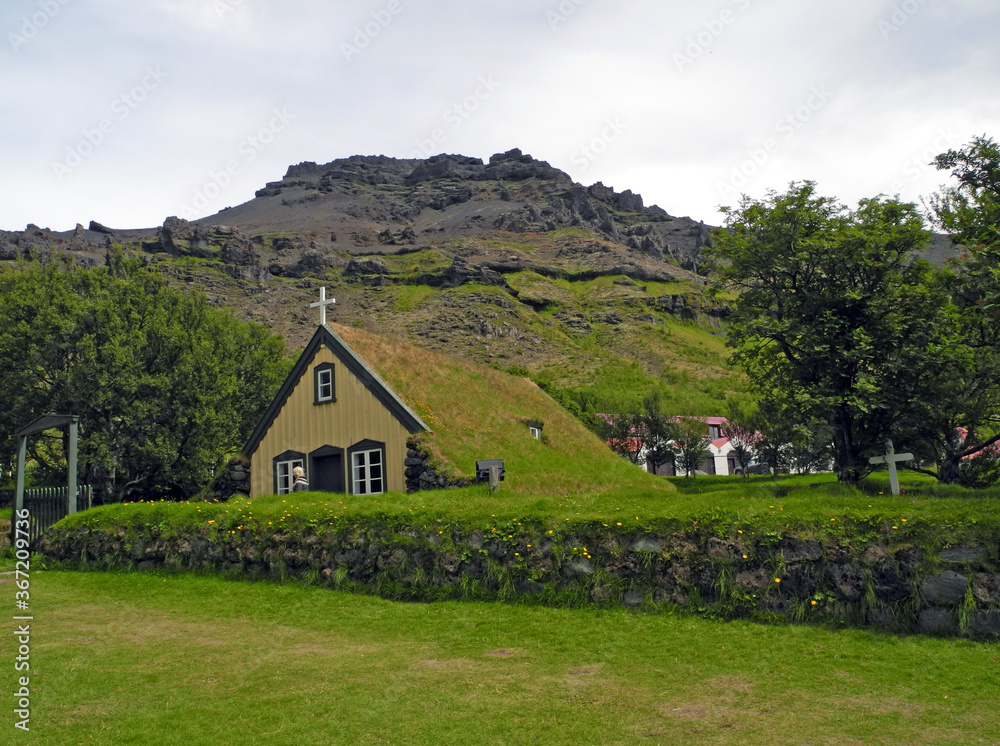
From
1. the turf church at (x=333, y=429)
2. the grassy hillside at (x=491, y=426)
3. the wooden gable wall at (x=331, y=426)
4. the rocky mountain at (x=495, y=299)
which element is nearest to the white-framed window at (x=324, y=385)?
the turf church at (x=333, y=429)

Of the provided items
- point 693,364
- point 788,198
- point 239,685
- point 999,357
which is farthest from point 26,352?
point 693,364

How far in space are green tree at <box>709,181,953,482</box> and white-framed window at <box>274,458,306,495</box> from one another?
17.3 meters

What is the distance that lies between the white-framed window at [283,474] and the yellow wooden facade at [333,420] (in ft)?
0.45

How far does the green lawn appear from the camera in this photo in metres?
7.69

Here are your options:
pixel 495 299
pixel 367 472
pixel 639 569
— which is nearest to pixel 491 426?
pixel 367 472

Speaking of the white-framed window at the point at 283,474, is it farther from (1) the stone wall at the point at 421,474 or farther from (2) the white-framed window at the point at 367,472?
(1) the stone wall at the point at 421,474

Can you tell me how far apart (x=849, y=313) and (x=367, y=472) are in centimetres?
1791

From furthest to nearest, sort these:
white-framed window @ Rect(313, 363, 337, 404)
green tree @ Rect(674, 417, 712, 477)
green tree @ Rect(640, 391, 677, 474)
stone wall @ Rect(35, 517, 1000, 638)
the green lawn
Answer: green tree @ Rect(640, 391, 677, 474) < green tree @ Rect(674, 417, 712, 477) < white-framed window @ Rect(313, 363, 337, 404) < stone wall @ Rect(35, 517, 1000, 638) < the green lawn

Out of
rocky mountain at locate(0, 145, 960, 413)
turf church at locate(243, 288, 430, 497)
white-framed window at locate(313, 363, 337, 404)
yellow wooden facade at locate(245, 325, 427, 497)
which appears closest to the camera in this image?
yellow wooden facade at locate(245, 325, 427, 497)

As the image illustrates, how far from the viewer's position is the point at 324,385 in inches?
1022

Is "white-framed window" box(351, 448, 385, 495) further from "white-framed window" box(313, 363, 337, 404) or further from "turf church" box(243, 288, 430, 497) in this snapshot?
"white-framed window" box(313, 363, 337, 404)

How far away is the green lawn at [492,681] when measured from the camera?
769cm

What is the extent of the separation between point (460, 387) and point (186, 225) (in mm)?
178478

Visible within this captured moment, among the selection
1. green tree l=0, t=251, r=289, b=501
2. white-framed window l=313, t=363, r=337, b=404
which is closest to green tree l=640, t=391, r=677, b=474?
green tree l=0, t=251, r=289, b=501
